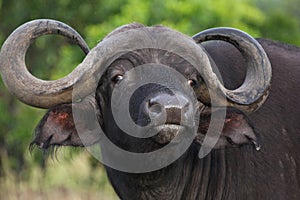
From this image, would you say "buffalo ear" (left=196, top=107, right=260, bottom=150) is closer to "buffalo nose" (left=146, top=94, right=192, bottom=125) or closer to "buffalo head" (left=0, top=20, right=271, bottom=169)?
"buffalo head" (left=0, top=20, right=271, bottom=169)

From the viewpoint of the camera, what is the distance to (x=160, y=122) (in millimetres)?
6551

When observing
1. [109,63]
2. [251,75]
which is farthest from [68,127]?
[251,75]

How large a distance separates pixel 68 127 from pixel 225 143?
114 cm

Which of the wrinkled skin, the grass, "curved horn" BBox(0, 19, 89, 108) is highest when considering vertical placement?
"curved horn" BBox(0, 19, 89, 108)

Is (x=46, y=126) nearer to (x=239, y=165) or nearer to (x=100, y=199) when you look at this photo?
(x=239, y=165)

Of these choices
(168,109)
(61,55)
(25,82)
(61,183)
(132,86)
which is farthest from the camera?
(61,55)

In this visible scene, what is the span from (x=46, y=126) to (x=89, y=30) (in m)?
6.26

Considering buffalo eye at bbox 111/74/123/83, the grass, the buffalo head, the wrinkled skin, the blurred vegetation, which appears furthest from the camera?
the blurred vegetation

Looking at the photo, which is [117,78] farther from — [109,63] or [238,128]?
[238,128]

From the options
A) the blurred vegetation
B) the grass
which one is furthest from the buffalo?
the grass

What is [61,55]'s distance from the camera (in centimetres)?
1427

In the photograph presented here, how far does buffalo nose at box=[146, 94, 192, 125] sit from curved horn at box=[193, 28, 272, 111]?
620 millimetres

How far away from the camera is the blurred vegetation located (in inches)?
527

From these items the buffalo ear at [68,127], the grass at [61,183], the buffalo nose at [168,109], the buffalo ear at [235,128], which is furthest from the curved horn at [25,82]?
the grass at [61,183]
